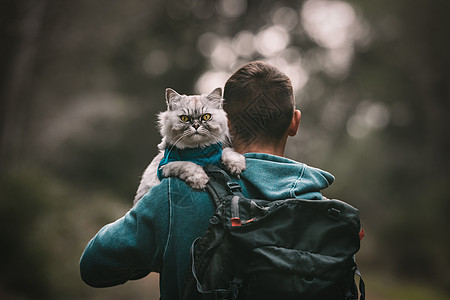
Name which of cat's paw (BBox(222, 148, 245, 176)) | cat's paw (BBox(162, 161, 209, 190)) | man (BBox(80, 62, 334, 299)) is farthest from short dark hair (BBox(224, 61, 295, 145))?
cat's paw (BBox(162, 161, 209, 190))

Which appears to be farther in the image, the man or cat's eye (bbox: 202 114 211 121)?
cat's eye (bbox: 202 114 211 121)

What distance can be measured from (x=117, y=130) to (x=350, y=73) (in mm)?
8905

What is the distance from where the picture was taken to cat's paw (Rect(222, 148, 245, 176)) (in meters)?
1.82

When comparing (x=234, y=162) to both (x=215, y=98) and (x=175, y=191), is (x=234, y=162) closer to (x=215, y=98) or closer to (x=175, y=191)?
(x=175, y=191)

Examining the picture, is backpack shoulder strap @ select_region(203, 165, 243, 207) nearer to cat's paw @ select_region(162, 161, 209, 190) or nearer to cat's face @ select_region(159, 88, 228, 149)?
cat's paw @ select_region(162, 161, 209, 190)

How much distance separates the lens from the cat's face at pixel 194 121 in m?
2.17

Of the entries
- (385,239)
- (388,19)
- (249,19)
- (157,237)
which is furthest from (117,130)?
(157,237)

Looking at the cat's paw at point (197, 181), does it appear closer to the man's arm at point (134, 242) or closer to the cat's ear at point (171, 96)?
the man's arm at point (134, 242)

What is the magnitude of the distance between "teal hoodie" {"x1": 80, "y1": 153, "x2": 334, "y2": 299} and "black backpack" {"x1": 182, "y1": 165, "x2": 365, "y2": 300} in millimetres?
98

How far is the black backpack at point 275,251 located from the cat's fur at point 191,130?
316mm

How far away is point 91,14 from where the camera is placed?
1025cm

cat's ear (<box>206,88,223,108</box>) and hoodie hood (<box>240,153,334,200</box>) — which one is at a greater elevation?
cat's ear (<box>206,88,223,108</box>)

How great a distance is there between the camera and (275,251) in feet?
5.13

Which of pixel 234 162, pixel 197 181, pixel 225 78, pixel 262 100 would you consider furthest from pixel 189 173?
pixel 225 78
